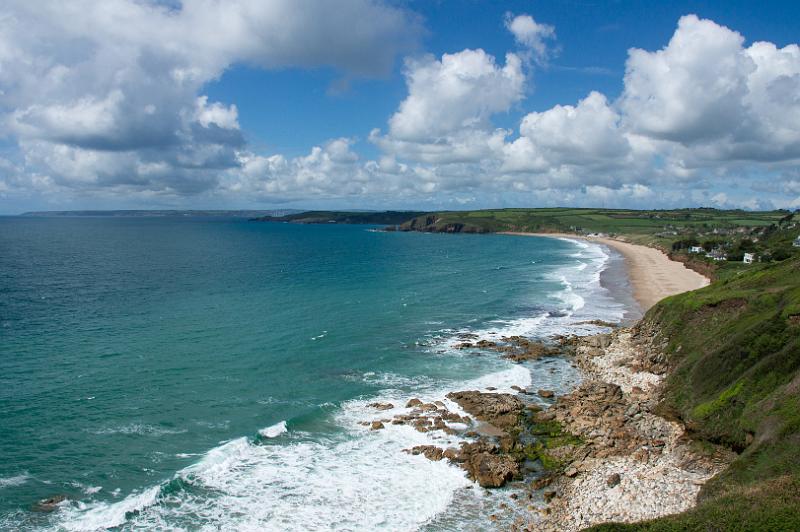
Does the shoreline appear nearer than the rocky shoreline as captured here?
Yes

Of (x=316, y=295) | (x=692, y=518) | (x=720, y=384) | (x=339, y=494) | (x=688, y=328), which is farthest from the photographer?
(x=316, y=295)

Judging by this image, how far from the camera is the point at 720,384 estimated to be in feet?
97.1

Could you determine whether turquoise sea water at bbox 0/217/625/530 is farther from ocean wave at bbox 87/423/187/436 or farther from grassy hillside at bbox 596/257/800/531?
grassy hillside at bbox 596/257/800/531

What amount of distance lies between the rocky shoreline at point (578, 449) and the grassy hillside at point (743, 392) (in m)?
1.52

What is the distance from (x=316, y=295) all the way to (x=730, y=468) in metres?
55.2

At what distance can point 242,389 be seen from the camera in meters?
35.7

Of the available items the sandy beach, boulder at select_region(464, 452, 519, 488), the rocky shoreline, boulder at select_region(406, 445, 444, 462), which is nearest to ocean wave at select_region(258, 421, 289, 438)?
the rocky shoreline

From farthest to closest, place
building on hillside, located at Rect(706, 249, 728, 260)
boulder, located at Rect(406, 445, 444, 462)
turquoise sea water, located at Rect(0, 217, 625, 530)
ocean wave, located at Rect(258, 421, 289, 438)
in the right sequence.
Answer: building on hillside, located at Rect(706, 249, 728, 260), ocean wave, located at Rect(258, 421, 289, 438), boulder, located at Rect(406, 445, 444, 462), turquoise sea water, located at Rect(0, 217, 625, 530)

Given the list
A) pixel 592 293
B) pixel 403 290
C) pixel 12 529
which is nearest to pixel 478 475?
pixel 12 529

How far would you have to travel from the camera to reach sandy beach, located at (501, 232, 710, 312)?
72.2 metres

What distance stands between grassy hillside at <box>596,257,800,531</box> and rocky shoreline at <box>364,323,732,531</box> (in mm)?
1515

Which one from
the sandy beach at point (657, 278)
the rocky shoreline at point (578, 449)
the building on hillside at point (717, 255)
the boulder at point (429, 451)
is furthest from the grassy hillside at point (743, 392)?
the building on hillside at point (717, 255)

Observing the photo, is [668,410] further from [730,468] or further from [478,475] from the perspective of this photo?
[478,475]

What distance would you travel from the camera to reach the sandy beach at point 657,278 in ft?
237
